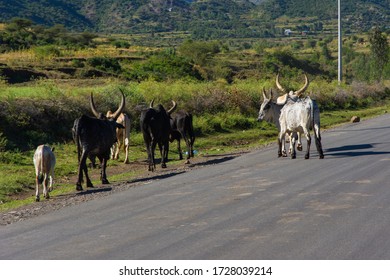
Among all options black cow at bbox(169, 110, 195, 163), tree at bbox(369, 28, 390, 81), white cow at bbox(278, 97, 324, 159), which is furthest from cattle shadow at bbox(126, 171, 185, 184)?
tree at bbox(369, 28, 390, 81)

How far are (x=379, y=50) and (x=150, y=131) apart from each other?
51.7m

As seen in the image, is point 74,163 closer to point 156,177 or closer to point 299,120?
point 156,177

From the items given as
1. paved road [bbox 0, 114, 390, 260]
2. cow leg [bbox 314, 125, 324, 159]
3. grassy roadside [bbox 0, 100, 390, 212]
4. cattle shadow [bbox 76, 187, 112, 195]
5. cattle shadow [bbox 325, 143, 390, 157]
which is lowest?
grassy roadside [bbox 0, 100, 390, 212]

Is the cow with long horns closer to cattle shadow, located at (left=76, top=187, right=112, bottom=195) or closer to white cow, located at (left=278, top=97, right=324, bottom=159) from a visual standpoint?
white cow, located at (left=278, top=97, right=324, bottom=159)

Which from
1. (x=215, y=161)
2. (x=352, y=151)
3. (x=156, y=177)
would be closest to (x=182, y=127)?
(x=215, y=161)

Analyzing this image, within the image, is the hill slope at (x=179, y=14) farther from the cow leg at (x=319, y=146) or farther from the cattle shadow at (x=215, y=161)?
the cow leg at (x=319, y=146)

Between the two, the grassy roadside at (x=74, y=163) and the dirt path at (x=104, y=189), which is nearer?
the dirt path at (x=104, y=189)

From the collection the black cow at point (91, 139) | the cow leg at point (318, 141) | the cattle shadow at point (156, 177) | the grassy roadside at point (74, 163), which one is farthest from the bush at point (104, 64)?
the black cow at point (91, 139)

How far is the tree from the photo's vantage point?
67.7m

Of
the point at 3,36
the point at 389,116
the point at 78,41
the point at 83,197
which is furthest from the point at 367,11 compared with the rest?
the point at 83,197

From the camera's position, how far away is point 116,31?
132750 millimetres

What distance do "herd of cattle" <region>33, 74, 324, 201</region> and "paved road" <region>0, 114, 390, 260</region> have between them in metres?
1.61

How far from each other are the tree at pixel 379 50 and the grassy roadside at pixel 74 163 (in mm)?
35770

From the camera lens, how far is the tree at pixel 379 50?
222ft
